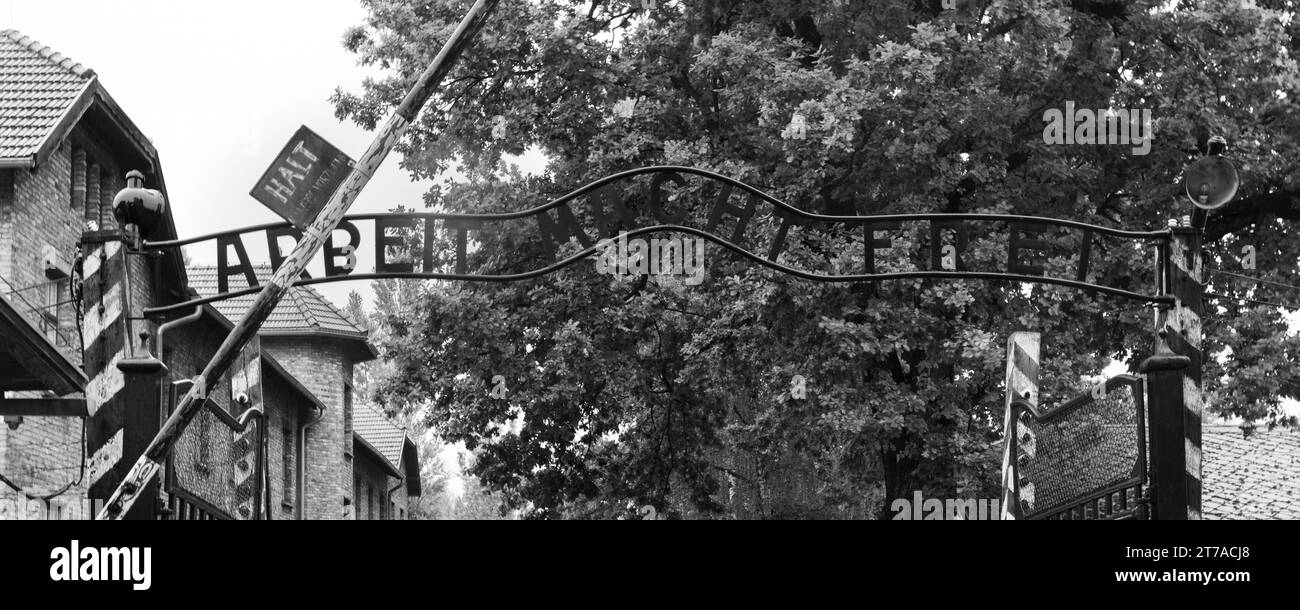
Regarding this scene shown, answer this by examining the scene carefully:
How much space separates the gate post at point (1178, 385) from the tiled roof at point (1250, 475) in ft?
81.1

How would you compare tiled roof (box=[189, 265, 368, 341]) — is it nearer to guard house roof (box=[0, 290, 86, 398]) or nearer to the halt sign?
guard house roof (box=[0, 290, 86, 398])

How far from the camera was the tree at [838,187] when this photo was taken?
73.5 ft

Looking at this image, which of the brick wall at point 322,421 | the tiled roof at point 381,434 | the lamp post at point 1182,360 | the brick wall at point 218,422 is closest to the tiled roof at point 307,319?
the brick wall at point 322,421

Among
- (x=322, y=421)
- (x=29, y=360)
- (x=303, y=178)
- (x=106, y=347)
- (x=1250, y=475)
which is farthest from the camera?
(x=322, y=421)

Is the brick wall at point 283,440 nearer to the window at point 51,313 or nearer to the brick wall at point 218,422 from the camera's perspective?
the brick wall at point 218,422

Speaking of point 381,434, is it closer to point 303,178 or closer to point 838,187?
point 838,187

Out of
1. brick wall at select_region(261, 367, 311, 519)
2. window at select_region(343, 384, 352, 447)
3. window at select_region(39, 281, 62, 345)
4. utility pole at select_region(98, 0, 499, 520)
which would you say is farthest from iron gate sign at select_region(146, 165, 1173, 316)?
window at select_region(343, 384, 352, 447)

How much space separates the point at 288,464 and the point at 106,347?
32.6 meters

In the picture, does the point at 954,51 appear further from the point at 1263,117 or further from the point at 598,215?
the point at 598,215

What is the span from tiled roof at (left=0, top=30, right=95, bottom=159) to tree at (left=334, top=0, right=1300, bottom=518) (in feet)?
16.7

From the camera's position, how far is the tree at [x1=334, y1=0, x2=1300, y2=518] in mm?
22391

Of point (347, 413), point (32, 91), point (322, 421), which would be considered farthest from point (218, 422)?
point (347, 413)

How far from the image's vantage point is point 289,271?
9.26 m
